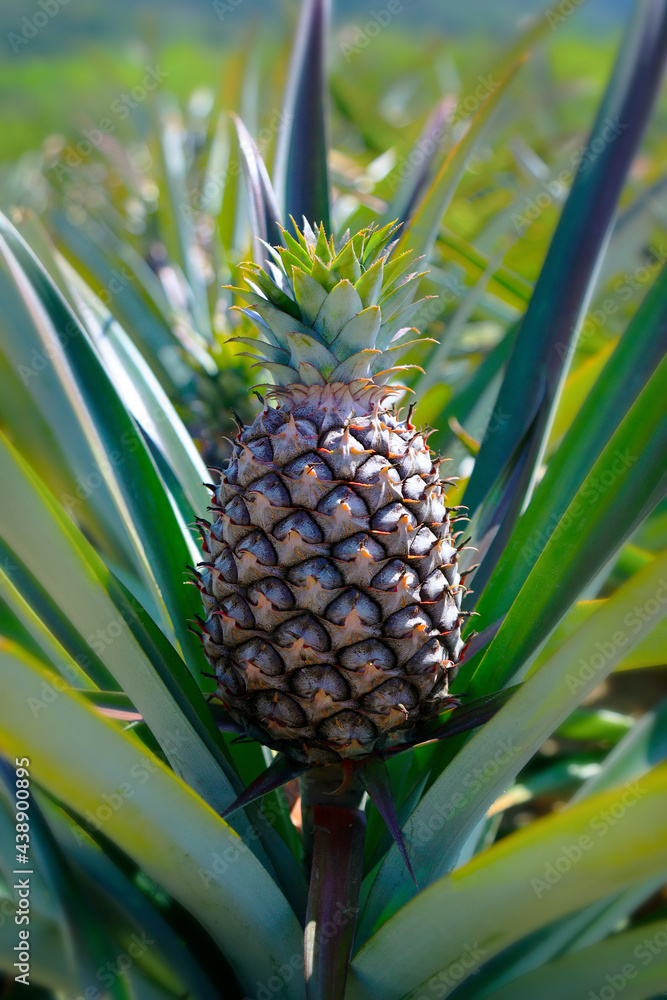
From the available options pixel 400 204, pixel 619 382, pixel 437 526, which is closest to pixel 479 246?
pixel 400 204

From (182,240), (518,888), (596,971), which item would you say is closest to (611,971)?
(596,971)

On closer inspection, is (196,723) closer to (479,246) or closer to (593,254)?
(593,254)

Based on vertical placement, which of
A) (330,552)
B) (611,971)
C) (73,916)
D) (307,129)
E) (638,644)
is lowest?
(611,971)

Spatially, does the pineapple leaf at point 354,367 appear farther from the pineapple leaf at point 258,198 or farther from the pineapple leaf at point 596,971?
the pineapple leaf at point 596,971

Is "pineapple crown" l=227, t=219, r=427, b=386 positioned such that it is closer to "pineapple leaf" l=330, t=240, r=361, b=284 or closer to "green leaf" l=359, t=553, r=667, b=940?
"pineapple leaf" l=330, t=240, r=361, b=284

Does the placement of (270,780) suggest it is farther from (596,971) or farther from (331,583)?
(596,971)

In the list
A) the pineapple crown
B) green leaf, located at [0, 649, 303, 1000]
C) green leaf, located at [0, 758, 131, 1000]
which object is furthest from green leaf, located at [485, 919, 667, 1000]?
the pineapple crown

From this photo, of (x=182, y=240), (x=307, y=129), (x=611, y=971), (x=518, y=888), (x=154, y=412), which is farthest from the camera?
(x=182, y=240)
